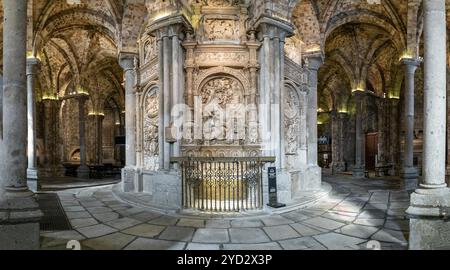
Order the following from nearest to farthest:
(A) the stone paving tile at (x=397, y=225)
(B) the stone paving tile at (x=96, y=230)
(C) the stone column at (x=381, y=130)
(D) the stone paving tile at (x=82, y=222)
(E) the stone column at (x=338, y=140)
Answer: (B) the stone paving tile at (x=96, y=230)
(A) the stone paving tile at (x=397, y=225)
(D) the stone paving tile at (x=82, y=222)
(C) the stone column at (x=381, y=130)
(E) the stone column at (x=338, y=140)

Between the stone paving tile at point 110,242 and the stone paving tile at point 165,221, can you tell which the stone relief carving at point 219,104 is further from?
the stone paving tile at point 110,242

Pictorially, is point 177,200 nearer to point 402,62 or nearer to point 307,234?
point 307,234

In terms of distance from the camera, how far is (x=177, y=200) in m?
6.51

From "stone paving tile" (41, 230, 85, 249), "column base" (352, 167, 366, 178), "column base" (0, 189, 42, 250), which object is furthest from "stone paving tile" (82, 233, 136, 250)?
"column base" (352, 167, 366, 178)

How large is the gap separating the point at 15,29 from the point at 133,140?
5.75 m

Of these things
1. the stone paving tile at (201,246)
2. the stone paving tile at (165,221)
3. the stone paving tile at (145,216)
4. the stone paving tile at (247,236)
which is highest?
the stone paving tile at (201,246)

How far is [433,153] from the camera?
14.0ft

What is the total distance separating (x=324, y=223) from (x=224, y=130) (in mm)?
3707

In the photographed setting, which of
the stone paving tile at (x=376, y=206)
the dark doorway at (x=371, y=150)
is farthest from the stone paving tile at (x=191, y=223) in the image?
the dark doorway at (x=371, y=150)

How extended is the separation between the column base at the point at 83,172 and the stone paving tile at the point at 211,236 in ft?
42.1

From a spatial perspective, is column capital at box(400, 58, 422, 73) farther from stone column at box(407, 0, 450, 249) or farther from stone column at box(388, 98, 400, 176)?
stone column at box(388, 98, 400, 176)

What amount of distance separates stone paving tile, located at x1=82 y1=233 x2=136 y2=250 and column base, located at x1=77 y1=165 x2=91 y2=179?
1222 centimetres

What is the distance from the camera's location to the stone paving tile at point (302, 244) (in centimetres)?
416

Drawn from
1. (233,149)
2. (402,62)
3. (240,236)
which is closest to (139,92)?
(233,149)
